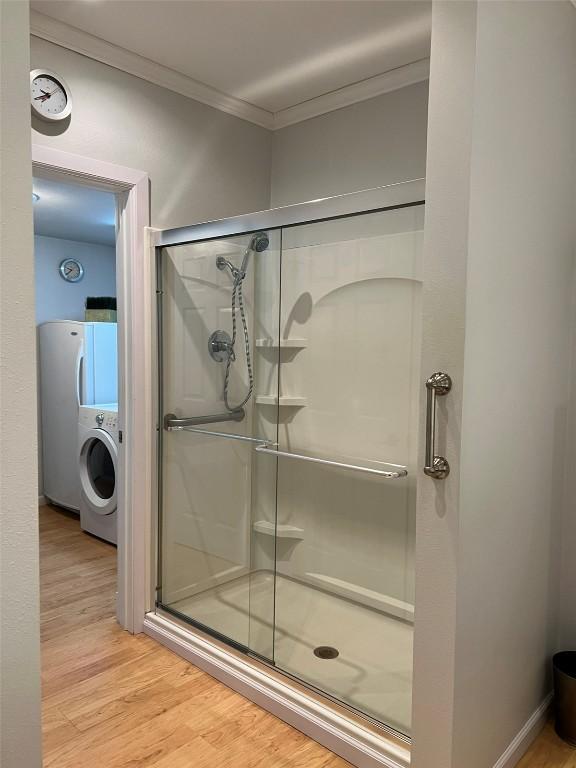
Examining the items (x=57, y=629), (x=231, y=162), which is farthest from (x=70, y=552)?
(x=231, y=162)

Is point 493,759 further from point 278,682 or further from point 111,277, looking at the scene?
point 111,277

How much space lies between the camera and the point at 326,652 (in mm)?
2328

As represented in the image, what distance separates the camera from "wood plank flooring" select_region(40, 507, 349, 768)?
196 centimetres

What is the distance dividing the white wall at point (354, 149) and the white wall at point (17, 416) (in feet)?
6.79

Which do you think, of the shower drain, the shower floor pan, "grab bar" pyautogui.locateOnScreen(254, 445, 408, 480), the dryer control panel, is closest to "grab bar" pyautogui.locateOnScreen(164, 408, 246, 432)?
"grab bar" pyautogui.locateOnScreen(254, 445, 408, 480)

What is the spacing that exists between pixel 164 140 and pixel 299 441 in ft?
5.03

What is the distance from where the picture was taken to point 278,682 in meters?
2.21

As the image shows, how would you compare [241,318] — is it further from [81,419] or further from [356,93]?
[81,419]

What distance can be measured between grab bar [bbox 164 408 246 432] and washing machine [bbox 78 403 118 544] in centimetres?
127

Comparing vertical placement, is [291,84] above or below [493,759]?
above

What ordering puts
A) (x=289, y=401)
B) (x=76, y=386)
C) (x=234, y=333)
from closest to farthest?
1. (x=289, y=401)
2. (x=234, y=333)
3. (x=76, y=386)

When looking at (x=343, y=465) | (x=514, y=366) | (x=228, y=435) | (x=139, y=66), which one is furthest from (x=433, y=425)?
(x=139, y=66)

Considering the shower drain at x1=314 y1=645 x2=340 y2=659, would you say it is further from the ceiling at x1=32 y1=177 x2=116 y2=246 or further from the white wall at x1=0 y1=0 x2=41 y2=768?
the ceiling at x1=32 y1=177 x2=116 y2=246

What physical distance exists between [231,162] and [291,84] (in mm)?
488
